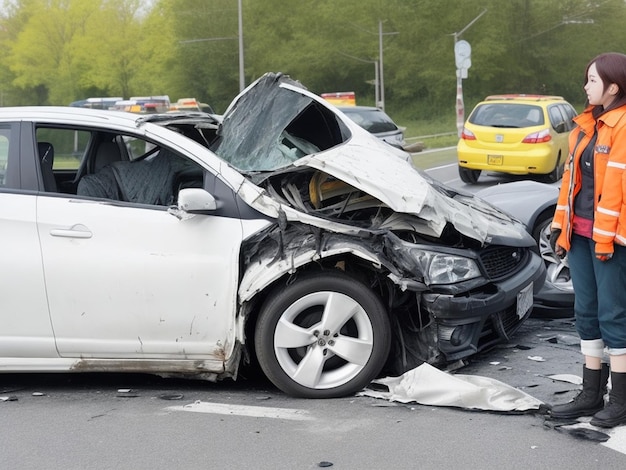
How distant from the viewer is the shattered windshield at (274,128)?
521cm

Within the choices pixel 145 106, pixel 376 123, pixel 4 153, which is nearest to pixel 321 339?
pixel 4 153

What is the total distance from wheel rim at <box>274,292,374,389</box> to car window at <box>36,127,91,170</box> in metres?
1.67

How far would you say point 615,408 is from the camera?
4.02 meters

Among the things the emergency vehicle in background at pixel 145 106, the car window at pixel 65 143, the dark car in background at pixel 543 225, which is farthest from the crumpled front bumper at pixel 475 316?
the emergency vehicle in background at pixel 145 106

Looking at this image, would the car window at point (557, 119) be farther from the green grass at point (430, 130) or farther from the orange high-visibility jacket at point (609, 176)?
the green grass at point (430, 130)

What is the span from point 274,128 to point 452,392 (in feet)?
6.37

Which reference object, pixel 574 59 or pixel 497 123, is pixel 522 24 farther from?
pixel 497 123

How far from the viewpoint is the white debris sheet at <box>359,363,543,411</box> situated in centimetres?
434

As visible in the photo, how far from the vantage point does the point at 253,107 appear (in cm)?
564

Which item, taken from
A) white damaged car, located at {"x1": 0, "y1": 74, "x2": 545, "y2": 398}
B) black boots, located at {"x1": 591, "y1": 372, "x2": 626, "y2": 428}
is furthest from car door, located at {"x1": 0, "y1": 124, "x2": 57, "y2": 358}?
black boots, located at {"x1": 591, "y1": 372, "x2": 626, "y2": 428}

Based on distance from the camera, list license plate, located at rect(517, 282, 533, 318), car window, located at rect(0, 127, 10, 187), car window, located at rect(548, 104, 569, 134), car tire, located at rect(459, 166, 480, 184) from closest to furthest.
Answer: car window, located at rect(0, 127, 10, 187)
license plate, located at rect(517, 282, 533, 318)
car window, located at rect(548, 104, 569, 134)
car tire, located at rect(459, 166, 480, 184)

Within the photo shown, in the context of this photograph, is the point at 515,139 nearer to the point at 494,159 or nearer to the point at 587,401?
the point at 494,159

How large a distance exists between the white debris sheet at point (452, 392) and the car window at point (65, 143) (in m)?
2.29

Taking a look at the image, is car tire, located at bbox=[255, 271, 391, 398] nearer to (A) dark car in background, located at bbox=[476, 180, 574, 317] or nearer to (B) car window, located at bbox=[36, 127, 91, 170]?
(B) car window, located at bbox=[36, 127, 91, 170]
